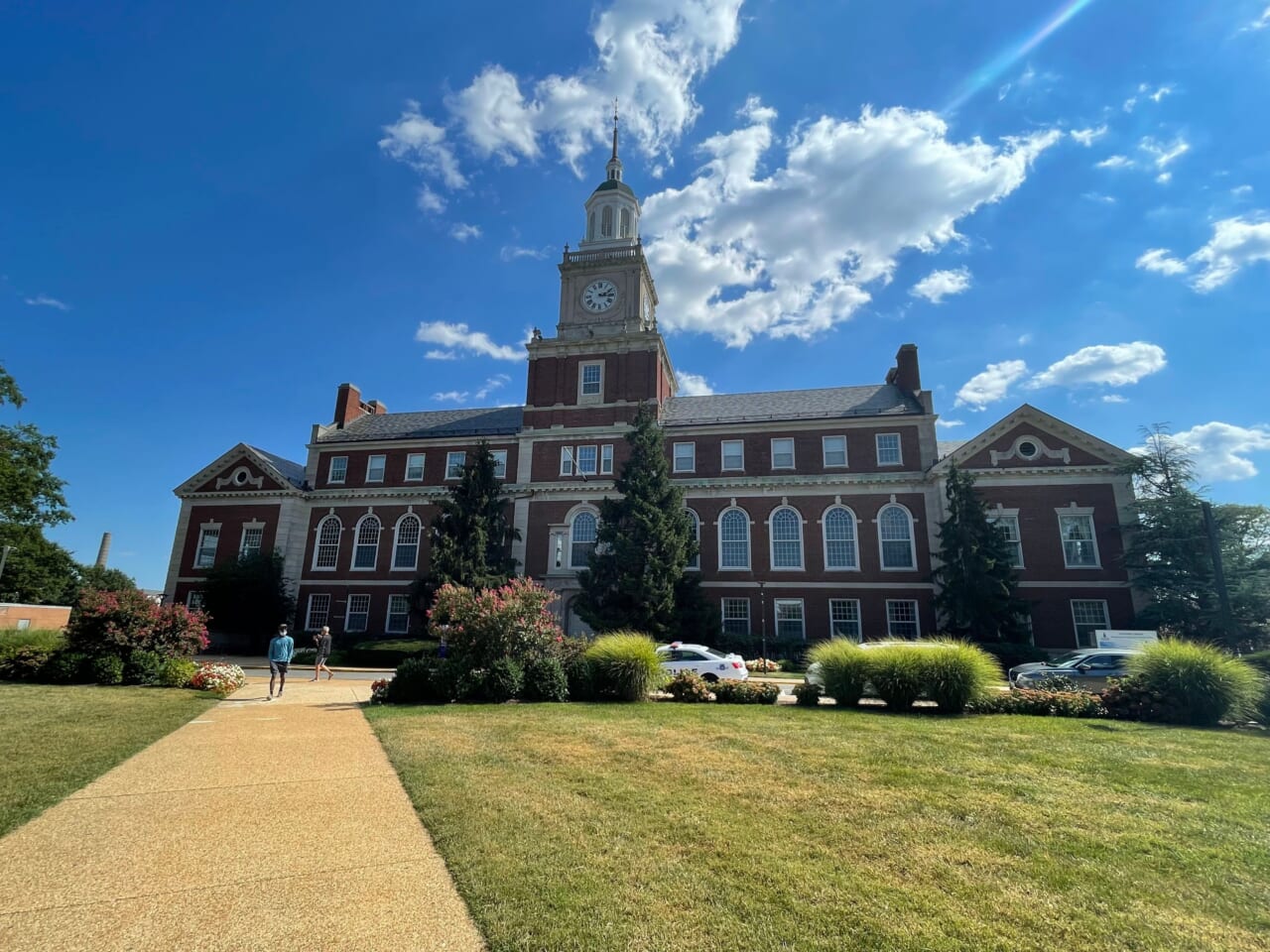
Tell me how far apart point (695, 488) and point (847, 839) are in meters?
30.2

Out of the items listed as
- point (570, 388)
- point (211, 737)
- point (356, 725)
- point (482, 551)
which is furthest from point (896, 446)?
point (211, 737)

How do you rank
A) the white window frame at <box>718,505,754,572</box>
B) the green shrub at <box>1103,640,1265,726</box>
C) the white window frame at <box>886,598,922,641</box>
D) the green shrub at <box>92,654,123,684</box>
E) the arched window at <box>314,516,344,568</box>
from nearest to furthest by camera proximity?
the green shrub at <box>1103,640,1265,726</box>, the green shrub at <box>92,654,123,684</box>, the white window frame at <box>886,598,922,641</box>, the white window frame at <box>718,505,754,572</box>, the arched window at <box>314,516,344,568</box>

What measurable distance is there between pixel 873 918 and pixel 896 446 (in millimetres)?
33314

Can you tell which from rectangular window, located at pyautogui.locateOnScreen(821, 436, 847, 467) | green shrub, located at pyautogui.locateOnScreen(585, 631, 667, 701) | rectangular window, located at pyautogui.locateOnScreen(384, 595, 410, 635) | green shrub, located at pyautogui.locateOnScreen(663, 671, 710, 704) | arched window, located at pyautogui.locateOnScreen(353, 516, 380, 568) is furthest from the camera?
arched window, located at pyautogui.locateOnScreen(353, 516, 380, 568)

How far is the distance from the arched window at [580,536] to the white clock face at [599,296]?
13.6m

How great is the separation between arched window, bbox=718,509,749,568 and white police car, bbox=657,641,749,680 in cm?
1323

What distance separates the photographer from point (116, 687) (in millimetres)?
17188

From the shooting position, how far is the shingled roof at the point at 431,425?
41.4m

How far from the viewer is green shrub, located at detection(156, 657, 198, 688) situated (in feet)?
58.6

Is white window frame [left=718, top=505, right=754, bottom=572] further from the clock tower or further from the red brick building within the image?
→ the clock tower

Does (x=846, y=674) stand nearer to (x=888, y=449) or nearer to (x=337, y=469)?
(x=888, y=449)

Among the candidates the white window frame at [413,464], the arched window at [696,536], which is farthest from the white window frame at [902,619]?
the white window frame at [413,464]

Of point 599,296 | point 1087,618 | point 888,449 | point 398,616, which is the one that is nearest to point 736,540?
point 888,449

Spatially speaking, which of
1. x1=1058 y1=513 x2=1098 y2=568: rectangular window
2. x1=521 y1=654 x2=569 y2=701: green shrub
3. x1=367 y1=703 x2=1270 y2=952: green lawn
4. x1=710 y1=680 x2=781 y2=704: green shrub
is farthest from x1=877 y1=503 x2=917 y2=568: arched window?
x1=521 y1=654 x2=569 y2=701: green shrub
